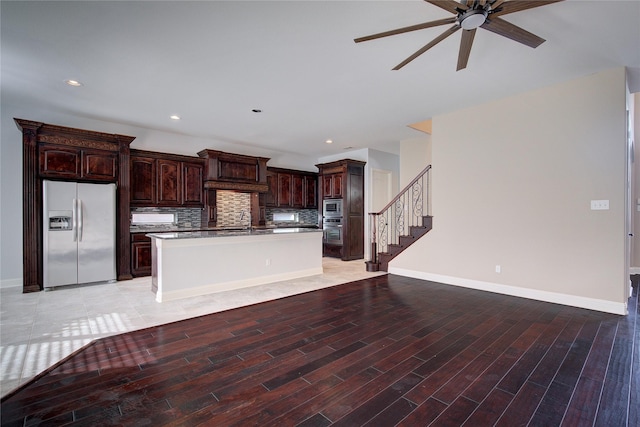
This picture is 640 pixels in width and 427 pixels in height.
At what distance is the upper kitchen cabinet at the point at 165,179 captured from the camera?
18.8 ft

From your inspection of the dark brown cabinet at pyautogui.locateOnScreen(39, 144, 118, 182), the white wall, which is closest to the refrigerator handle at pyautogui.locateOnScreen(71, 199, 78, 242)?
the dark brown cabinet at pyautogui.locateOnScreen(39, 144, 118, 182)

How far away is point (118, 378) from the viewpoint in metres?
A: 2.17

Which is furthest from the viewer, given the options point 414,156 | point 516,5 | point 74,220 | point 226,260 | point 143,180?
point 414,156

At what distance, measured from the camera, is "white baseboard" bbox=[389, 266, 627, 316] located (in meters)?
3.58

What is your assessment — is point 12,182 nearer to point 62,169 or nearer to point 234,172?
point 62,169

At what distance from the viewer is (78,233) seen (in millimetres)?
4816

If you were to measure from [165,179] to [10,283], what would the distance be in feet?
9.32

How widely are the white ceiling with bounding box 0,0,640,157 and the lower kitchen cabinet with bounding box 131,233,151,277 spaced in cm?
217

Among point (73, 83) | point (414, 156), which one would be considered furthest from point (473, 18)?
point (414, 156)

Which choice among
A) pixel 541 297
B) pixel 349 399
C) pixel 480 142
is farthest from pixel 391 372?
pixel 480 142

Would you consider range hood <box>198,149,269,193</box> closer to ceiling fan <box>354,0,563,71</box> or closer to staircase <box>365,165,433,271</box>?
staircase <box>365,165,433,271</box>

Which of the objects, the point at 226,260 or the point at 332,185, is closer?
the point at 226,260

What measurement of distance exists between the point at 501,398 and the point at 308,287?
3.15m

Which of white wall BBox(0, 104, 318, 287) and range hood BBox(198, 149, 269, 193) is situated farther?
range hood BBox(198, 149, 269, 193)
